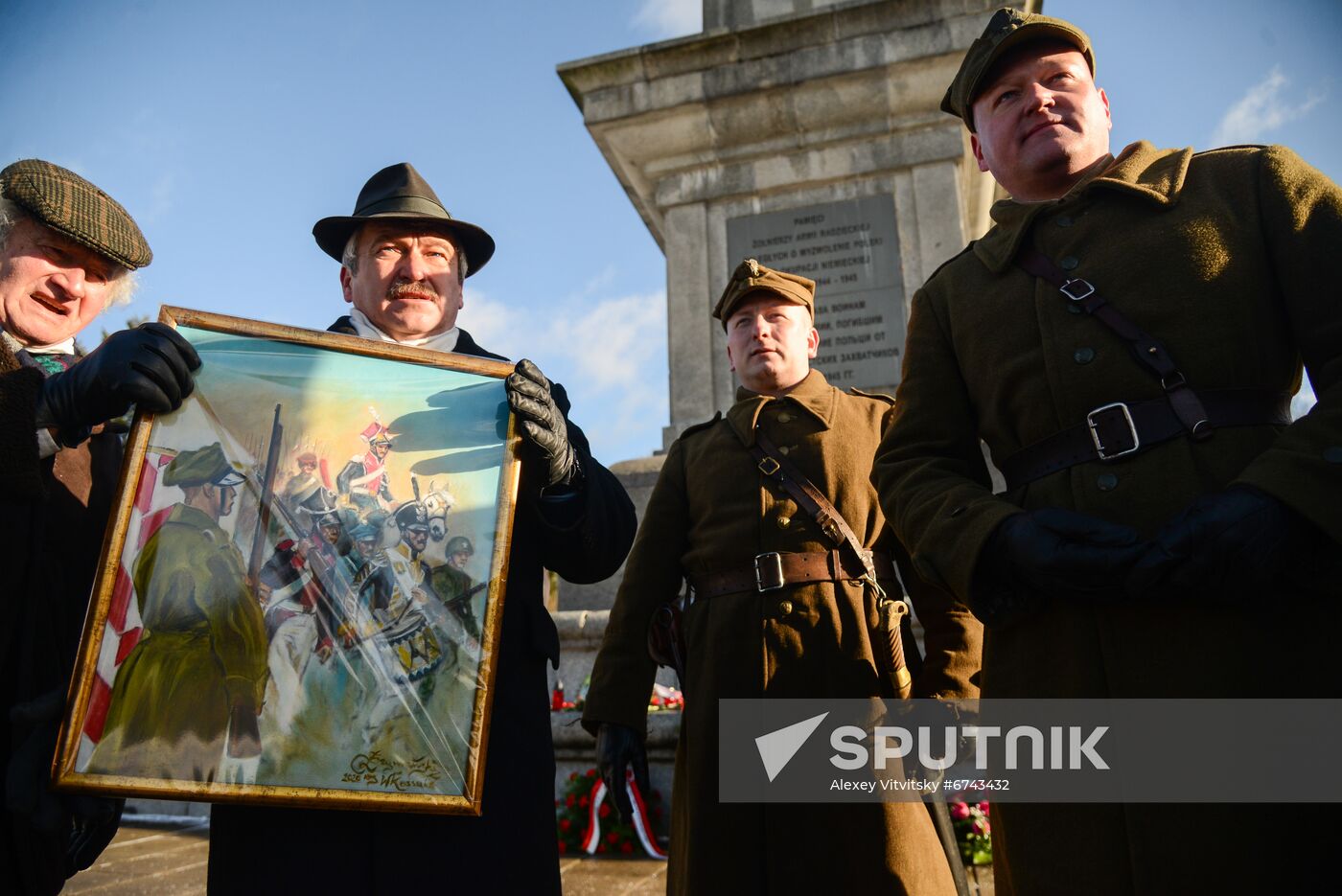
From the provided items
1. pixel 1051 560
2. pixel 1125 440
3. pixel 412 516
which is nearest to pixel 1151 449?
pixel 1125 440

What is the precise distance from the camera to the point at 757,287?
315 cm

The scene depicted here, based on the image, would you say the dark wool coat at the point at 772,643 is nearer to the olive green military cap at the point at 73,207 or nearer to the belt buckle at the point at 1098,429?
the belt buckle at the point at 1098,429

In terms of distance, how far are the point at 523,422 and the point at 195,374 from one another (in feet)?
2.40

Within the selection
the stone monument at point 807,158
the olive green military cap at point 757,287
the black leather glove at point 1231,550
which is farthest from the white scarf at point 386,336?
the stone monument at point 807,158

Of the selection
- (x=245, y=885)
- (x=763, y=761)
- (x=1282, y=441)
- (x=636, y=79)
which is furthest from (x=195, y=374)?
(x=636, y=79)

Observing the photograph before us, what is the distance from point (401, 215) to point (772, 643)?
161 centimetres

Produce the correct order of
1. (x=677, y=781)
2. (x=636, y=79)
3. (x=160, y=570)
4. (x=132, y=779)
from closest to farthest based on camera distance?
(x=132, y=779) → (x=160, y=570) → (x=677, y=781) → (x=636, y=79)

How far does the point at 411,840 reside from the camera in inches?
A: 74.7

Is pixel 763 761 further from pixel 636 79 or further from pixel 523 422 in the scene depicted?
pixel 636 79

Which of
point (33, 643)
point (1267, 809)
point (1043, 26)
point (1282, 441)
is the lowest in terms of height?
point (1267, 809)

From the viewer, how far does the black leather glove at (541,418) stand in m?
2.08

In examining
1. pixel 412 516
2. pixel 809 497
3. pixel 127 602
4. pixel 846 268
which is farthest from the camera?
pixel 846 268

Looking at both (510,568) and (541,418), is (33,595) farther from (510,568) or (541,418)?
(541,418)

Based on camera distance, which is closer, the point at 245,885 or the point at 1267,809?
the point at 1267,809
